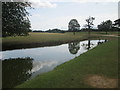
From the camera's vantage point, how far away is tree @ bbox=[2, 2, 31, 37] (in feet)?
70.2

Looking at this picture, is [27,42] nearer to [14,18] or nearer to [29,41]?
[29,41]

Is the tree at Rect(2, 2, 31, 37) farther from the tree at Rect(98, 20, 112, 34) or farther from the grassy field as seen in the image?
the tree at Rect(98, 20, 112, 34)

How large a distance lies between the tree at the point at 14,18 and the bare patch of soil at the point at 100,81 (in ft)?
58.3

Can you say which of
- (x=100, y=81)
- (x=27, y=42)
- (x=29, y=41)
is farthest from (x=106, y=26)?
(x=100, y=81)

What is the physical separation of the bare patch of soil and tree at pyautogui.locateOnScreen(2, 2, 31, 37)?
17755 millimetres

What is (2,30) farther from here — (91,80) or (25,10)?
(91,80)

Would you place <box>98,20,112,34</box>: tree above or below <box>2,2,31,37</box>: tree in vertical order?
above

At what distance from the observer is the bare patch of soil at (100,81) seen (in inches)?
296

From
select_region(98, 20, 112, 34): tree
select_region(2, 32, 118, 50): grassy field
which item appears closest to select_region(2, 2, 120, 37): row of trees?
select_region(2, 32, 118, 50): grassy field

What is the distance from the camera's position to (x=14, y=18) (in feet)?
76.3

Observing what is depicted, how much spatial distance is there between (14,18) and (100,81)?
773 inches

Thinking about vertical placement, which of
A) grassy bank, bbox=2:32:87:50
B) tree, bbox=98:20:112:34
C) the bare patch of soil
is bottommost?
the bare patch of soil

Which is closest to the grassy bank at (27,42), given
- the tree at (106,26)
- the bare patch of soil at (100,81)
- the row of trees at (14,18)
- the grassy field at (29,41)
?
the grassy field at (29,41)

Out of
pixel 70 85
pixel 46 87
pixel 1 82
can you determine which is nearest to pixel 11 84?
pixel 1 82
